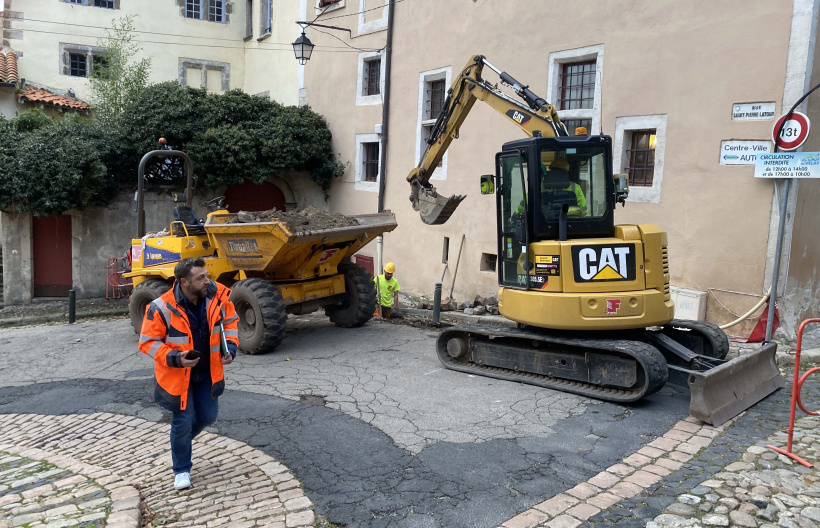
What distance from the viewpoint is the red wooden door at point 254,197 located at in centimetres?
1864

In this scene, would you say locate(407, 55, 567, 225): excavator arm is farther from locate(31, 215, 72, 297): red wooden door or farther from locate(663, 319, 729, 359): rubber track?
locate(31, 215, 72, 297): red wooden door

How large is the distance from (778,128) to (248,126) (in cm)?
1245

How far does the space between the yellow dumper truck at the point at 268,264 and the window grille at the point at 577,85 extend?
409 cm

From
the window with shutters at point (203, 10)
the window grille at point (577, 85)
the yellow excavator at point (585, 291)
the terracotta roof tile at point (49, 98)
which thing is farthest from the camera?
the window with shutters at point (203, 10)

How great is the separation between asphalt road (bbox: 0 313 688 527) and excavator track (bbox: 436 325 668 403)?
0.62ft

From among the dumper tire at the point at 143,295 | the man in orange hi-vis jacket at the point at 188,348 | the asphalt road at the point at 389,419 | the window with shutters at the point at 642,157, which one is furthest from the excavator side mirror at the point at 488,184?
the dumper tire at the point at 143,295

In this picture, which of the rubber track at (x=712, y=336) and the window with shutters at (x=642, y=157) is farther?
the window with shutters at (x=642, y=157)

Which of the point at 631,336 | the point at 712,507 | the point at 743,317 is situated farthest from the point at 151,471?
the point at 743,317

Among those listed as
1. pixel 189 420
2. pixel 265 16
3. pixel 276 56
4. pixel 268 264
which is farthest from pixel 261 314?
pixel 265 16

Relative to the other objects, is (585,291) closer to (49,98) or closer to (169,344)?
(169,344)

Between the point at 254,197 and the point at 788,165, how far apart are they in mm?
14348

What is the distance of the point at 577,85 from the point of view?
1130 cm

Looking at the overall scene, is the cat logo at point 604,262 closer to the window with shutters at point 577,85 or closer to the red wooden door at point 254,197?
the window with shutters at point 577,85

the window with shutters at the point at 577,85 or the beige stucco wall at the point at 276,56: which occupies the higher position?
the beige stucco wall at the point at 276,56
